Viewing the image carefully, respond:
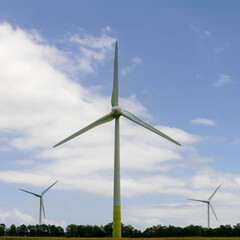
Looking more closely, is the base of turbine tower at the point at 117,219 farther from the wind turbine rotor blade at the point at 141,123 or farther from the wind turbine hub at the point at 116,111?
the wind turbine hub at the point at 116,111

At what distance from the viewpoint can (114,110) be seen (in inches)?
2121

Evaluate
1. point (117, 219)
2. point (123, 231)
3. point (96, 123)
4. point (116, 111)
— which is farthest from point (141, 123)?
point (123, 231)

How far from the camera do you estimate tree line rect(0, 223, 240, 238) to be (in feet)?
376

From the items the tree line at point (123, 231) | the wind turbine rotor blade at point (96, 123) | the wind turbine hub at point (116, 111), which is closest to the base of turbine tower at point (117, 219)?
the wind turbine rotor blade at point (96, 123)

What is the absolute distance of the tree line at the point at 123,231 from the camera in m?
115

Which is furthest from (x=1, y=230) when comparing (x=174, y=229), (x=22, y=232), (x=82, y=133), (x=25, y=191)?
(x=82, y=133)

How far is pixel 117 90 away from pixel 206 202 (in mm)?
50824

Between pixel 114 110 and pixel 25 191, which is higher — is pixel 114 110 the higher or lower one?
the higher one

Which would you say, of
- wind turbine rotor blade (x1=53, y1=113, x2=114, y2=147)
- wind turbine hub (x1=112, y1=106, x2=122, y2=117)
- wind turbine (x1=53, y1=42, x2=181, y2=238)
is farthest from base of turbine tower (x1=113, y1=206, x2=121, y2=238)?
wind turbine hub (x1=112, y1=106, x2=122, y2=117)

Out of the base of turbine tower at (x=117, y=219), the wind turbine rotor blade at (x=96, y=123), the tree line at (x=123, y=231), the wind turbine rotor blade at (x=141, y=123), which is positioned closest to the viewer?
the base of turbine tower at (x=117, y=219)

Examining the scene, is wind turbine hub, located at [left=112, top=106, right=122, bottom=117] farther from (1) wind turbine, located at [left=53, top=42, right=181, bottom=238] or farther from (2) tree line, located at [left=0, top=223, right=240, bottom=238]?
(2) tree line, located at [left=0, top=223, right=240, bottom=238]

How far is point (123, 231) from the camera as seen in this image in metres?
→ 136

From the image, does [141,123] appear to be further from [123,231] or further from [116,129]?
[123,231]

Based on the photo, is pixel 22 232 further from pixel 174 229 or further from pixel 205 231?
pixel 205 231
